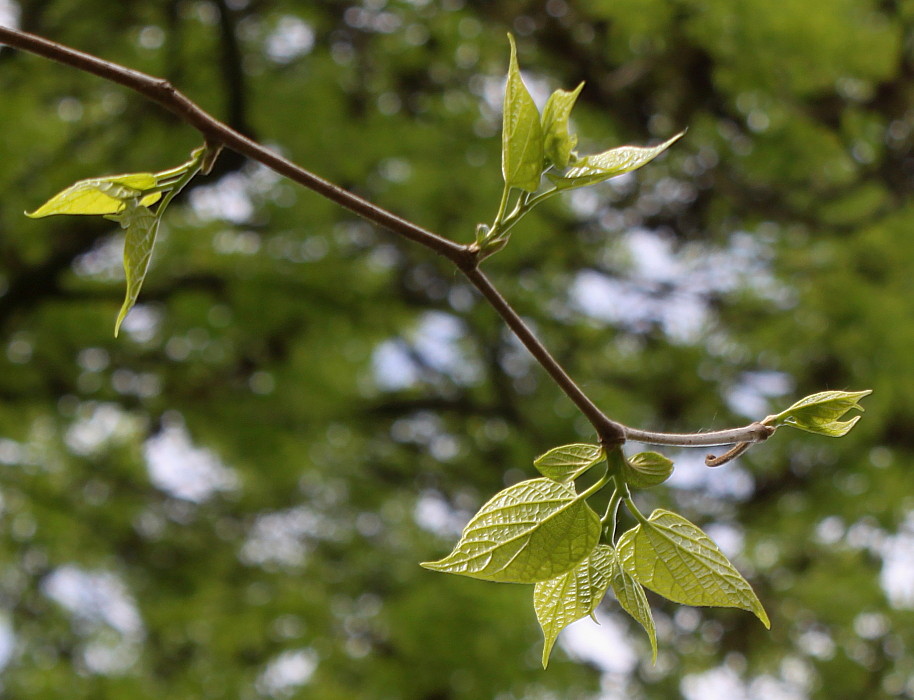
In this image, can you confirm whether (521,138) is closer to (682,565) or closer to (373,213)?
(373,213)

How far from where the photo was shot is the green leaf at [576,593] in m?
0.43

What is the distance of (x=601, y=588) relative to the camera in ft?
1.40

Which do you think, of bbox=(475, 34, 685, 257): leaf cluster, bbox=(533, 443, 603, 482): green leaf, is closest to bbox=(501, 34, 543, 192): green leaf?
bbox=(475, 34, 685, 257): leaf cluster

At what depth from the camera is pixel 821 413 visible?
42 cm

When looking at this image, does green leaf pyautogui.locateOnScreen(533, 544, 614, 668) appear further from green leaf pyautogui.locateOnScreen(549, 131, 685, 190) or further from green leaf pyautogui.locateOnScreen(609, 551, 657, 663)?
green leaf pyautogui.locateOnScreen(549, 131, 685, 190)

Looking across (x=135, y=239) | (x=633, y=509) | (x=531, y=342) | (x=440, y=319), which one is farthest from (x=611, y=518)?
(x=440, y=319)

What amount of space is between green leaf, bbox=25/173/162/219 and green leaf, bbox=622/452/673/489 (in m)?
0.26

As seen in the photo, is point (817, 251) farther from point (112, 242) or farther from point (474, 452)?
point (112, 242)

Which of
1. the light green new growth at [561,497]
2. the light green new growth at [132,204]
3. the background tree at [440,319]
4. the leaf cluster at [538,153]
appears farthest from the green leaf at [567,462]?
the background tree at [440,319]

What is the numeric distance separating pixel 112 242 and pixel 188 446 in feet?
2.48

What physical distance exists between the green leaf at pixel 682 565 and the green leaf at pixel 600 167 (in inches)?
6.5

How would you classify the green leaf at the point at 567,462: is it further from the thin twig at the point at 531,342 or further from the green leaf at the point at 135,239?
the green leaf at the point at 135,239

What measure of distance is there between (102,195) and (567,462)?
26 cm

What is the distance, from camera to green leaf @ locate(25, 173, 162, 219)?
15.8 inches
